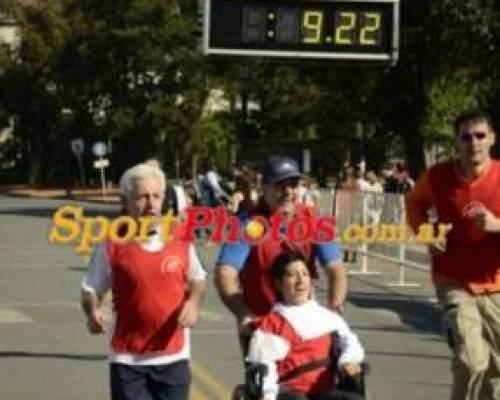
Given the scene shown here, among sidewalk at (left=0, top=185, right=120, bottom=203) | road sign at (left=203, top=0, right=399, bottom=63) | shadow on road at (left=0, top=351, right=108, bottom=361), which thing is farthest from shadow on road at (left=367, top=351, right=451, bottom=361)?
sidewalk at (left=0, top=185, right=120, bottom=203)

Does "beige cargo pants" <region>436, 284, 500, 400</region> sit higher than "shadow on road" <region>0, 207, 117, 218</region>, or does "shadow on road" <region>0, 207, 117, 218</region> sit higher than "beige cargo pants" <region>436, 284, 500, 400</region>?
"beige cargo pants" <region>436, 284, 500, 400</region>

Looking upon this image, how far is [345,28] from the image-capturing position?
63.9 ft

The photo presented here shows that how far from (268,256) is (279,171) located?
452 mm

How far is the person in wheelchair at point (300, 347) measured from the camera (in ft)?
20.5

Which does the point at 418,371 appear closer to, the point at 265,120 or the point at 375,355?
the point at 375,355

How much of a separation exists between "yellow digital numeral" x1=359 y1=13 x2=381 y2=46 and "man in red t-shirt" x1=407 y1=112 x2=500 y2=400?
37.9ft

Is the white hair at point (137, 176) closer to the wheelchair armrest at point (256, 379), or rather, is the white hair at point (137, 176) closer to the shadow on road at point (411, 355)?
the wheelchair armrest at point (256, 379)

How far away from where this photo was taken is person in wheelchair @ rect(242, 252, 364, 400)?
6.24 meters

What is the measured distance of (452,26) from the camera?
1393 inches

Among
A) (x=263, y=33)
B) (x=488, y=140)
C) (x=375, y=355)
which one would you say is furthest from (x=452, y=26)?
(x=488, y=140)

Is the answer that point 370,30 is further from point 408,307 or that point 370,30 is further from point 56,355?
point 56,355

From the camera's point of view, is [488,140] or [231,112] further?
[231,112]

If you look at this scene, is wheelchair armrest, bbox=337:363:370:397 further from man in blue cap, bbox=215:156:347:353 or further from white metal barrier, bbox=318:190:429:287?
white metal barrier, bbox=318:190:429:287

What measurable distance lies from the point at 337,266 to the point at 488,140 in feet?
5.00
